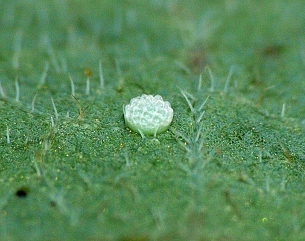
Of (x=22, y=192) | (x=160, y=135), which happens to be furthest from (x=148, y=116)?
(x=22, y=192)

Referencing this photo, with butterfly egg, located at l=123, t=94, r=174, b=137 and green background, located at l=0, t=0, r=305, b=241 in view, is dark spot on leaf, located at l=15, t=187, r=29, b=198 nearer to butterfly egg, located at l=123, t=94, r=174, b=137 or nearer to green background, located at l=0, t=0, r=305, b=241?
green background, located at l=0, t=0, r=305, b=241

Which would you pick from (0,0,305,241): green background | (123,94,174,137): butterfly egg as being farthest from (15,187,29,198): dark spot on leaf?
(123,94,174,137): butterfly egg

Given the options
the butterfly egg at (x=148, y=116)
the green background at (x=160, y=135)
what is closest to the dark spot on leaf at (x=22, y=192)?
the green background at (x=160, y=135)

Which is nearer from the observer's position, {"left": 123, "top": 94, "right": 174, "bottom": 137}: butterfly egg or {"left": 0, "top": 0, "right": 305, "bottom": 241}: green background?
{"left": 0, "top": 0, "right": 305, "bottom": 241}: green background

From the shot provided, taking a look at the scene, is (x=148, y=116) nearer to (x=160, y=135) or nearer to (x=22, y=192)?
(x=160, y=135)

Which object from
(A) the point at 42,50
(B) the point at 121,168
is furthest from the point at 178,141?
(A) the point at 42,50

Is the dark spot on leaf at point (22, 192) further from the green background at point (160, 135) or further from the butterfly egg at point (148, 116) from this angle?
the butterfly egg at point (148, 116)

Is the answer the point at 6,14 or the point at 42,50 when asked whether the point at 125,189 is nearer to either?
the point at 42,50
